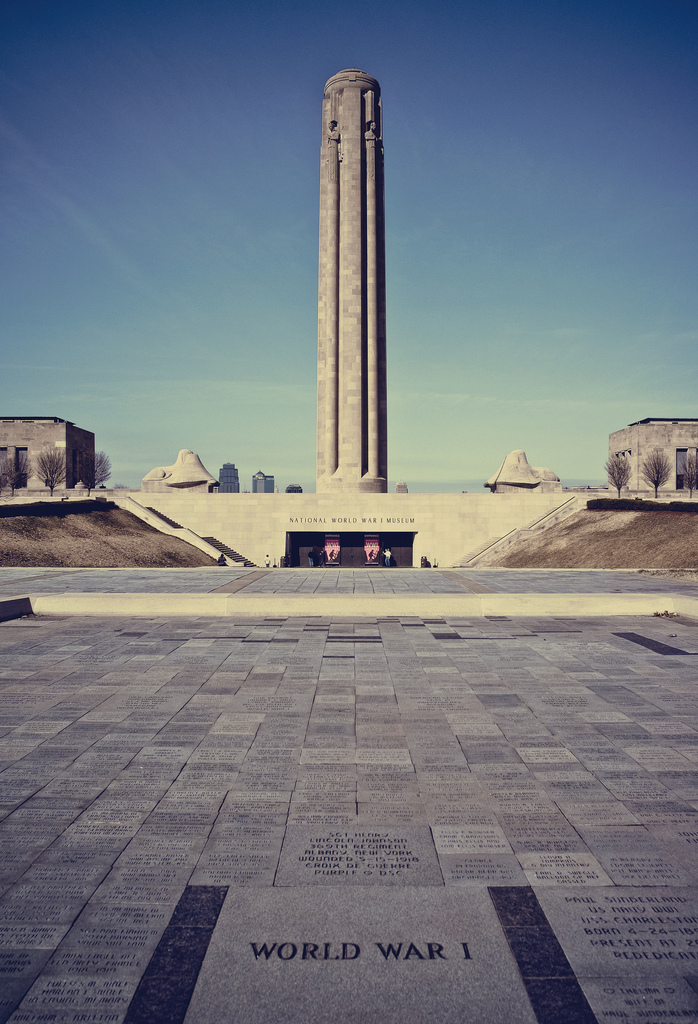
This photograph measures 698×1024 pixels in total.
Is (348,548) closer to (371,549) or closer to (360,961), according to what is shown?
(371,549)

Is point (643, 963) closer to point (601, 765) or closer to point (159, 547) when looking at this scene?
point (601, 765)

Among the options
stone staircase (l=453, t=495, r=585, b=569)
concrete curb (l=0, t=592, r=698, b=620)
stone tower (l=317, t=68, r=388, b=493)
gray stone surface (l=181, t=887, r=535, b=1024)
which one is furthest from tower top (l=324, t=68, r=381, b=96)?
gray stone surface (l=181, t=887, r=535, b=1024)

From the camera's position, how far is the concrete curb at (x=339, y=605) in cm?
1739

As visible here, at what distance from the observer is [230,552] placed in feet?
153

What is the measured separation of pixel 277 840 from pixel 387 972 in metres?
1.93

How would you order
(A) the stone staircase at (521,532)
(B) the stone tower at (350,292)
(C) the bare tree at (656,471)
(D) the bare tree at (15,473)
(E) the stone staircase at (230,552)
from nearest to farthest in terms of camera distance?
(A) the stone staircase at (521,532) → (E) the stone staircase at (230,552) → (B) the stone tower at (350,292) → (C) the bare tree at (656,471) → (D) the bare tree at (15,473)

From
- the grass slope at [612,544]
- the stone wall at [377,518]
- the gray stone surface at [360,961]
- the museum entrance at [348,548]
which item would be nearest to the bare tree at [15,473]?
the stone wall at [377,518]

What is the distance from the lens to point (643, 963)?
4270mm

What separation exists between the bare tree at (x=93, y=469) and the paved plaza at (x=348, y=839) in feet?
202

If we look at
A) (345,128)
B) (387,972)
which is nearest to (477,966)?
(387,972)

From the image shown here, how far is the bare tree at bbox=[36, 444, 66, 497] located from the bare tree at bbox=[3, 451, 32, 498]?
1612 millimetres

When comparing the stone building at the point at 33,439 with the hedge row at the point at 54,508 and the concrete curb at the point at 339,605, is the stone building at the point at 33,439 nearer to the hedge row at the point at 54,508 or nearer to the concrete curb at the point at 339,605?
the hedge row at the point at 54,508

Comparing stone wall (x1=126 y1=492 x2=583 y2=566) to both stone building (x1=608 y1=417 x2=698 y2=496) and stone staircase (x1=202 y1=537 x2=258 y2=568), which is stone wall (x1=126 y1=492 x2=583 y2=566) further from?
stone building (x1=608 y1=417 x2=698 y2=496)

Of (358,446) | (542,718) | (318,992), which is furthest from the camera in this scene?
(358,446)
